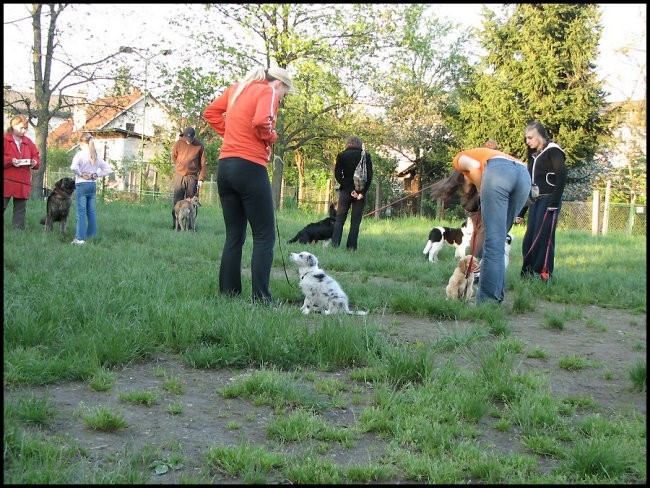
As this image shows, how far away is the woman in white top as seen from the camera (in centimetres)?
959

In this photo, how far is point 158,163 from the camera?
29.5 meters

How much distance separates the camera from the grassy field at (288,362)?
2557 mm

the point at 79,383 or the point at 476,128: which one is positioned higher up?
the point at 476,128

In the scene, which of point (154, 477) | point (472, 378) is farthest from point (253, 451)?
point (472, 378)

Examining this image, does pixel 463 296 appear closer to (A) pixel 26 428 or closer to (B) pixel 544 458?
(B) pixel 544 458


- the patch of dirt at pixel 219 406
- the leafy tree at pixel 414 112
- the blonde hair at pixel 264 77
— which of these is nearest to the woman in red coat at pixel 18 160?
the blonde hair at pixel 264 77

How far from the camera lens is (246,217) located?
5.57 metres

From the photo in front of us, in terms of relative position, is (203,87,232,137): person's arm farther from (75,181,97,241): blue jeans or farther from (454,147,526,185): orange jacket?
(75,181,97,241): blue jeans

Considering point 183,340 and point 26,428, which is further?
point 183,340

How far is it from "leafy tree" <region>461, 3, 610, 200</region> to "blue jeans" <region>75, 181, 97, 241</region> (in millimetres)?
20516

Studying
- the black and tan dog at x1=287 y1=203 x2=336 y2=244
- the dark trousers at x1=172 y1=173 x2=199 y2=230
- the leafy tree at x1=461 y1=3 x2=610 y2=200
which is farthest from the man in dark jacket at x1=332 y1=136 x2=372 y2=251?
the leafy tree at x1=461 y1=3 x2=610 y2=200

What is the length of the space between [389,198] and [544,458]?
1006 inches

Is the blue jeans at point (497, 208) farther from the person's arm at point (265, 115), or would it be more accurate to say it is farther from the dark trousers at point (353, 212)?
the dark trousers at point (353, 212)

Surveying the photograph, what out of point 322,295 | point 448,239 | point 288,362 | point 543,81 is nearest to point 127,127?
point 543,81
